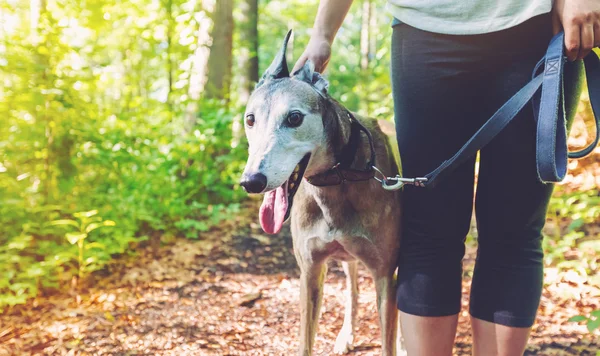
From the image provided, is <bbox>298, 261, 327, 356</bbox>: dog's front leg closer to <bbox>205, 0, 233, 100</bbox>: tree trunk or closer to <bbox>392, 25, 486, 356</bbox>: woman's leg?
<bbox>392, 25, 486, 356</bbox>: woman's leg

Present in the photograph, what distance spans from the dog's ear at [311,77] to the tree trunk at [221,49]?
14.0 feet

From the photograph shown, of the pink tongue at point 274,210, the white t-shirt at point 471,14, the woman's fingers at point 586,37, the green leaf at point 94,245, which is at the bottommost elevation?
the green leaf at point 94,245

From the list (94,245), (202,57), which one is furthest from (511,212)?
(202,57)

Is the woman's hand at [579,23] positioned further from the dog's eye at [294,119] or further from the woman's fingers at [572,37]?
the dog's eye at [294,119]

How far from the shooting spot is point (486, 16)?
1362 millimetres

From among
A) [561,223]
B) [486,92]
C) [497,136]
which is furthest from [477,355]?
[561,223]

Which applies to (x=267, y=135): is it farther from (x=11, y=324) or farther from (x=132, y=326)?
(x=11, y=324)

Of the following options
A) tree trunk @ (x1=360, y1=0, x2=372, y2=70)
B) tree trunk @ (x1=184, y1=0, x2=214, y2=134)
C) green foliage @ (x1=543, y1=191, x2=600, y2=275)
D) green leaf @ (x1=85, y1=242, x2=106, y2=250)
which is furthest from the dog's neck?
tree trunk @ (x1=360, y1=0, x2=372, y2=70)

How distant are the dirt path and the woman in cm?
125

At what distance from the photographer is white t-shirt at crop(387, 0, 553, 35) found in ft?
4.35

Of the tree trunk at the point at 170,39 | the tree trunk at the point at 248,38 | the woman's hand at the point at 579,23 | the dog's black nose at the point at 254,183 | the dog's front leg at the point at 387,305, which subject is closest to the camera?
the woman's hand at the point at 579,23

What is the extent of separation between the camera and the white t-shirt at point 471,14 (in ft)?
4.35

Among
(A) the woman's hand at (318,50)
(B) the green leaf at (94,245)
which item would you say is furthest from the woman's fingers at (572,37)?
(B) the green leaf at (94,245)

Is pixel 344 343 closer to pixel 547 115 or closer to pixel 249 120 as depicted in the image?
pixel 249 120
